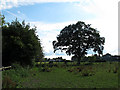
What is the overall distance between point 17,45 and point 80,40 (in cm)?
2824

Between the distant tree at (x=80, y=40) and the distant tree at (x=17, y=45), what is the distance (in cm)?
2393

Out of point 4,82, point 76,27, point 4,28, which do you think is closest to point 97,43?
point 76,27

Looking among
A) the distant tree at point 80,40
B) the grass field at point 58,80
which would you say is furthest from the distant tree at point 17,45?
the distant tree at point 80,40

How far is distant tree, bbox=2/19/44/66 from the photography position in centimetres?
2752

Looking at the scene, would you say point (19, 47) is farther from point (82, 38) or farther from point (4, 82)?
point (82, 38)

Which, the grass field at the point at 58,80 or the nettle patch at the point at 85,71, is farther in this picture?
the nettle patch at the point at 85,71

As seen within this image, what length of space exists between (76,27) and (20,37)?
27.7 metres

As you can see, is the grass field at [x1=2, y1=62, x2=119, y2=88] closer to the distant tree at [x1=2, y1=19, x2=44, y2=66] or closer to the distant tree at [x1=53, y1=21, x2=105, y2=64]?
the distant tree at [x1=2, y1=19, x2=44, y2=66]

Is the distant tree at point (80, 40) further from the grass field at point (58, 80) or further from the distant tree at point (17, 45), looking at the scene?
the grass field at point (58, 80)

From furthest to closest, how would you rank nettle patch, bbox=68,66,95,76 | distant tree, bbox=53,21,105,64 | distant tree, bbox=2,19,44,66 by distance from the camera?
distant tree, bbox=53,21,105,64
distant tree, bbox=2,19,44,66
nettle patch, bbox=68,66,95,76

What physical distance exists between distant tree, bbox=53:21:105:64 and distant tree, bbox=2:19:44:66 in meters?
23.9

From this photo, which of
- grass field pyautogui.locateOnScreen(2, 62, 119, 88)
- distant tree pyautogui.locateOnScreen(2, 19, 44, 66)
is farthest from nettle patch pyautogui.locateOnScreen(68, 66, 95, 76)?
distant tree pyautogui.locateOnScreen(2, 19, 44, 66)

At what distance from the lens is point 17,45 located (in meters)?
27.5

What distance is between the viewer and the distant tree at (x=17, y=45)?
27525 millimetres
